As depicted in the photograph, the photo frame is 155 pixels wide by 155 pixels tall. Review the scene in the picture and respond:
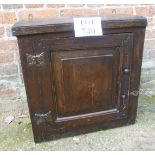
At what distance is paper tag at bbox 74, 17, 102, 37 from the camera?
1.61 meters

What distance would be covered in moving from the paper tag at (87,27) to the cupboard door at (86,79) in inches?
2.1

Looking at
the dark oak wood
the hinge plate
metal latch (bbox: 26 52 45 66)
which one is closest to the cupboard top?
the dark oak wood

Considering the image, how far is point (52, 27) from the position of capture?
1.56m

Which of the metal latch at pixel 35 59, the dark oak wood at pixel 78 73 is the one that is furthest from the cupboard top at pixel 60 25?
the metal latch at pixel 35 59

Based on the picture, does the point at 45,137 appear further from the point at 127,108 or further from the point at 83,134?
the point at 127,108

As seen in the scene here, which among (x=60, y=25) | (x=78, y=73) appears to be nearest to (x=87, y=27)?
(x=60, y=25)

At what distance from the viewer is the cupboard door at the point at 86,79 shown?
1676mm

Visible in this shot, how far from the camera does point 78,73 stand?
5.78 ft

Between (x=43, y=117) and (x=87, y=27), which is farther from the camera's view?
(x=43, y=117)

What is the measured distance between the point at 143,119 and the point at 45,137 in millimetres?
863

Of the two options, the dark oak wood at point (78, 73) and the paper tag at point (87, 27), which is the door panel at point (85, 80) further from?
the paper tag at point (87, 27)

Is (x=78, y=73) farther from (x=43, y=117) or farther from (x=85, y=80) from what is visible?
(x=43, y=117)

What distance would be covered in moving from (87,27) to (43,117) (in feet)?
2.34

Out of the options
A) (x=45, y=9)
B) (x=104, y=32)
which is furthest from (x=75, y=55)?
(x=45, y=9)
